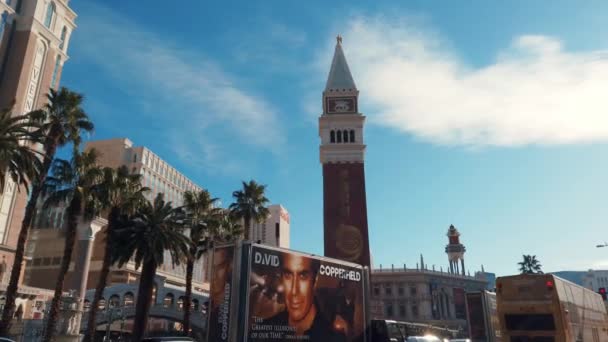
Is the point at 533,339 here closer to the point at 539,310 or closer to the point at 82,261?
the point at 539,310

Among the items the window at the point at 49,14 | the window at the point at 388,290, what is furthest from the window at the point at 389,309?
the window at the point at 49,14

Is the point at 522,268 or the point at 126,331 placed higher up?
the point at 522,268

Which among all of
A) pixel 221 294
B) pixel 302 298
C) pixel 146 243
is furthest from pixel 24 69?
pixel 302 298

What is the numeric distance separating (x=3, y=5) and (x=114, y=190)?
4316 centimetres

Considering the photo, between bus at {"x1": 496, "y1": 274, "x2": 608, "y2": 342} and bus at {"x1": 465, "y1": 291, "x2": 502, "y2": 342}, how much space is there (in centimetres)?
837

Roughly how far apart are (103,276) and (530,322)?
86.9 ft

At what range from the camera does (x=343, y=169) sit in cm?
6869

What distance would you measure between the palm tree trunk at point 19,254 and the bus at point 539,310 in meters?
24.9

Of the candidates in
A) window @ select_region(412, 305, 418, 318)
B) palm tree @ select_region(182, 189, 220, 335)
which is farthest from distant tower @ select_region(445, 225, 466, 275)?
palm tree @ select_region(182, 189, 220, 335)

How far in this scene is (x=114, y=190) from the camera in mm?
31625

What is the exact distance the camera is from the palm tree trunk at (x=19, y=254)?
24478mm

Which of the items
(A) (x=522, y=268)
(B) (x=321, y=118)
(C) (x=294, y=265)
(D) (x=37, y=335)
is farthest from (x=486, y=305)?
(A) (x=522, y=268)

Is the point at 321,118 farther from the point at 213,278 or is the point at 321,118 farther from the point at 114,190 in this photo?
the point at 213,278

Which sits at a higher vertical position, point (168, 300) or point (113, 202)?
point (113, 202)
